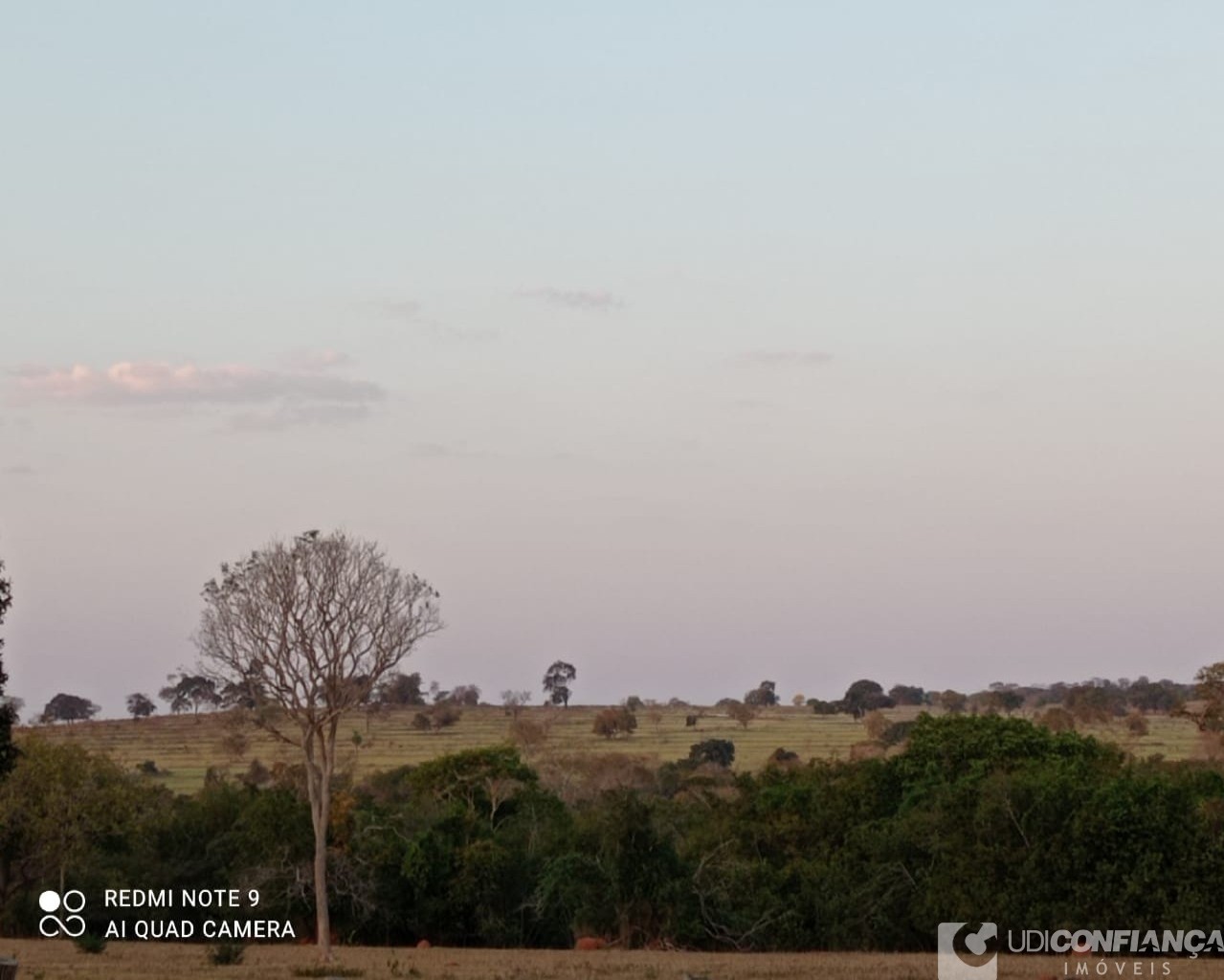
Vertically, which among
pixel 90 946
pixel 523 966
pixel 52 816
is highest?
pixel 52 816

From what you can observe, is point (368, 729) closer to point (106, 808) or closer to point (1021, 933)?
point (106, 808)

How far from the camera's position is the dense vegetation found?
46.5m

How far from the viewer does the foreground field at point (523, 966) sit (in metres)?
30.8

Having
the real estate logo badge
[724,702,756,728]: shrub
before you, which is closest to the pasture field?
[724,702,756,728]: shrub

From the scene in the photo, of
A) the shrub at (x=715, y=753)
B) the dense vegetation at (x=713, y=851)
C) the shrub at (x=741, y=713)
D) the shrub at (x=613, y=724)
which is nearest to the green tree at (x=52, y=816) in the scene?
the dense vegetation at (x=713, y=851)

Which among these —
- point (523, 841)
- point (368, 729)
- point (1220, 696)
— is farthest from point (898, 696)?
point (1220, 696)

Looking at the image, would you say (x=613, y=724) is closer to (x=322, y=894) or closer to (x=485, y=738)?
(x=485, y=738)

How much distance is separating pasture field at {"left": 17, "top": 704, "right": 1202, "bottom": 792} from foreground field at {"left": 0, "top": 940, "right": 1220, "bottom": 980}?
56.8 meters

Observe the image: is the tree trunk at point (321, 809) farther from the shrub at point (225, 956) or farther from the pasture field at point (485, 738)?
the pasture field at point (485, 738)

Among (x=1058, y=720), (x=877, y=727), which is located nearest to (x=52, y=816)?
(x=877, y=727)

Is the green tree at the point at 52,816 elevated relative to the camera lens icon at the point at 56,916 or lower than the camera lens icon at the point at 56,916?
elevated

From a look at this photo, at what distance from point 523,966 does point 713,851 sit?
59.0ft

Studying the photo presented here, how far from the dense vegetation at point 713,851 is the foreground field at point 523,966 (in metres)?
4.48

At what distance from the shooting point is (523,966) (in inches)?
1364
